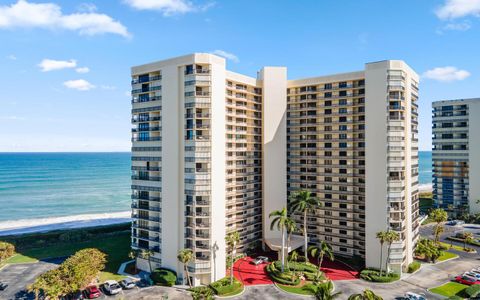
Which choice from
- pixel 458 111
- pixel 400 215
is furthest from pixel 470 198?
pixel 400 215

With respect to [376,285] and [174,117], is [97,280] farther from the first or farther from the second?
[376,285]

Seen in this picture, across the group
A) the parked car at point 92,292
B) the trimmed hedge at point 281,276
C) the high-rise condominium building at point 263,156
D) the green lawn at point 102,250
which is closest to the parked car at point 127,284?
the green lawn at point 102,250

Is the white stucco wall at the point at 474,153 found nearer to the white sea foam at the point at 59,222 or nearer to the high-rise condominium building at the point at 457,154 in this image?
the high-rise condominium building at the point at 457,154

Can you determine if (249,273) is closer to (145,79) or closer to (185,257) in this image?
(185,257)

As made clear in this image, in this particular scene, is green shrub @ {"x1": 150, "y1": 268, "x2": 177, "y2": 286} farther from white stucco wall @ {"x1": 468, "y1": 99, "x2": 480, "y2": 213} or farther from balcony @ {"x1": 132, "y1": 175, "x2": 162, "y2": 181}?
white stucco wall @ {"x1": 468, "y1": 99, "x2": 480, "y2": 213}

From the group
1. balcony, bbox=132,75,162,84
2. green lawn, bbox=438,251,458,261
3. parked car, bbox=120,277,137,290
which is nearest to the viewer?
parked car, bbox=120,277,137,290

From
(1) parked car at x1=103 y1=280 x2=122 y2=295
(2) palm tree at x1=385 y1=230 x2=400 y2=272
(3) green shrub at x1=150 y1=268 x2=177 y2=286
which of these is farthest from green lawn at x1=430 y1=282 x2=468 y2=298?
(1) parked car at x1=103 y1=280 x2=122 y2=295
